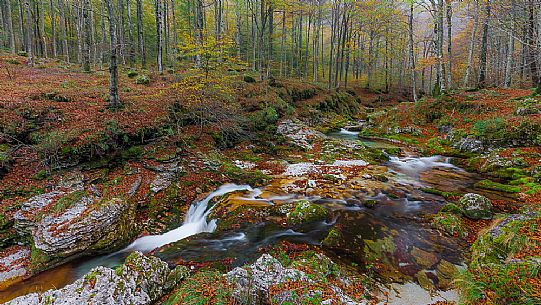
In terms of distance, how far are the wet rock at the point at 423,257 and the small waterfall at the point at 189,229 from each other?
5.13m

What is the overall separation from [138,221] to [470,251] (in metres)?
8.56

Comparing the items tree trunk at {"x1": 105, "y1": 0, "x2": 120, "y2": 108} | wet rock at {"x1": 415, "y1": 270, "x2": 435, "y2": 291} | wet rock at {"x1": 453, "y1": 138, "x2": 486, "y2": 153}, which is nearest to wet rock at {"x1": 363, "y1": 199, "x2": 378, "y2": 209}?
wet rock at {"x1": 415, "y1": 270, "x2": 435, "y2": 291}

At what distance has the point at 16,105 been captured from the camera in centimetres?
909

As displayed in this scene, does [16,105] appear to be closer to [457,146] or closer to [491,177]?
[491,177]

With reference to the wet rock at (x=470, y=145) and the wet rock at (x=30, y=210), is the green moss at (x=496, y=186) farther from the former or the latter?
the wet rock at (x=30, y=210)

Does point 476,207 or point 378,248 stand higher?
point 476,207

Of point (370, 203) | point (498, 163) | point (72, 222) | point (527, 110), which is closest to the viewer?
point (72, 222)

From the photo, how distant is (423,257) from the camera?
18.4 ft

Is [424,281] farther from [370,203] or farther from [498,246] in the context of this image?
[370,203]

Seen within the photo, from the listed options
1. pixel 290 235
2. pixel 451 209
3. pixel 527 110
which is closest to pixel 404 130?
pixel 527 110

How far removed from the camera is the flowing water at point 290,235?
5.69 metres

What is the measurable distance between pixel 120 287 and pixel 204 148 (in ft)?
25.4

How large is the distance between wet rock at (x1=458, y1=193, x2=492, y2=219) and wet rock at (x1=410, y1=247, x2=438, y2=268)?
2.41 metres

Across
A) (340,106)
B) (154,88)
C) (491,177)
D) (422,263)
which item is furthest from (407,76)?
(422,263)
